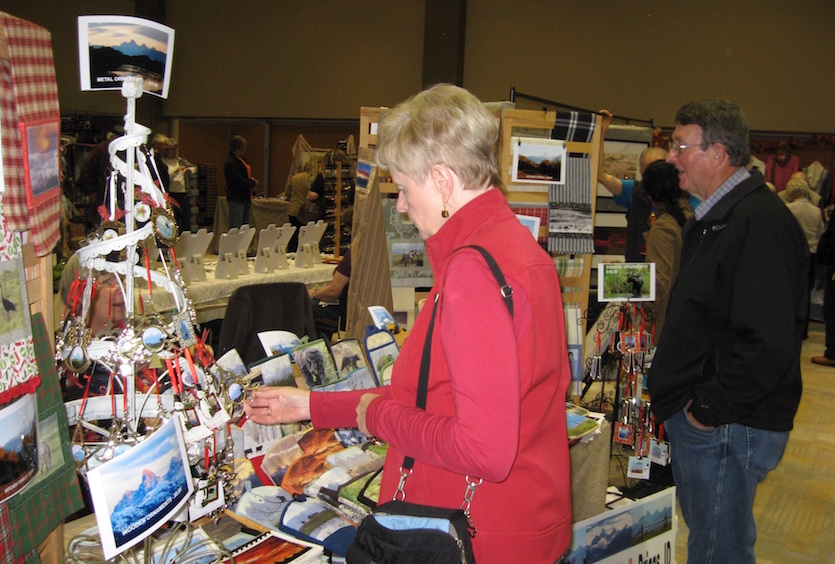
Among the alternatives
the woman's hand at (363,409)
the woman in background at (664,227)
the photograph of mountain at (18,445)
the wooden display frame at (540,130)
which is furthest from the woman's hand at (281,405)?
the woman in background at (664,227)

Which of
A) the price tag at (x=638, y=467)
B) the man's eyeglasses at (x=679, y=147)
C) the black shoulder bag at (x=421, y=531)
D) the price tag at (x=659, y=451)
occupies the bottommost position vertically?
the price tag at (x=638, y=467)

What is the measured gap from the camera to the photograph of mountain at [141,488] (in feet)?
3.64

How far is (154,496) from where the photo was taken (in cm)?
120

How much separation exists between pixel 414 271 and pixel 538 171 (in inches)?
31.2

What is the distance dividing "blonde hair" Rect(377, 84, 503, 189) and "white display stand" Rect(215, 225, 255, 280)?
3689 mm

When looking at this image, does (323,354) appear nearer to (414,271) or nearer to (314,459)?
(314,459)

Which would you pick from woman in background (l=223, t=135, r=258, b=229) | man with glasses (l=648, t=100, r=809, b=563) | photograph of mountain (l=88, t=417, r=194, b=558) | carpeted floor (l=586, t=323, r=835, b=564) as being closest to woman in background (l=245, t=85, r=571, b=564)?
photograph of mountain (l=88, t=417, r=194, b=558)

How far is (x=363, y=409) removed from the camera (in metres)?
1.23

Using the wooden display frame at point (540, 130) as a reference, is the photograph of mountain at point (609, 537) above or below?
below

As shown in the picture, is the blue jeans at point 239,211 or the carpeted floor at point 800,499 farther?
the blue jeans at point 239,211

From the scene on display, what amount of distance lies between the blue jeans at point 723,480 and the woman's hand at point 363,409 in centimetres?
123

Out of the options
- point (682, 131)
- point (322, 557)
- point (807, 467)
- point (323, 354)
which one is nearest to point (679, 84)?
point (807, 467)

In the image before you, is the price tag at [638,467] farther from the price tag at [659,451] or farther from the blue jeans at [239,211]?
the blue jeans at [239,211]

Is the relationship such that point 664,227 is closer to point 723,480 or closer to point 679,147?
point 679,147
